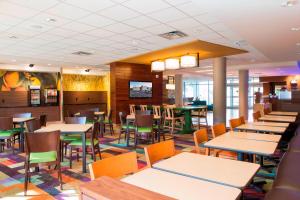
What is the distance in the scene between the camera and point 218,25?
459 cm

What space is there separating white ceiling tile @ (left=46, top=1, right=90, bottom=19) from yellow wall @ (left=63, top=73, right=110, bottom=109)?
832cm

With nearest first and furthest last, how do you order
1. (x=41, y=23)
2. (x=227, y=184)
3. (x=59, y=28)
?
(x=227, y=184)
(x=41, y=23)
(x=59, y=28)

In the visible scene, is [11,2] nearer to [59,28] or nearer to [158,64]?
[59,28]

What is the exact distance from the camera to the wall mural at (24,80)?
10.2 m

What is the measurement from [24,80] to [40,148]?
8938mm

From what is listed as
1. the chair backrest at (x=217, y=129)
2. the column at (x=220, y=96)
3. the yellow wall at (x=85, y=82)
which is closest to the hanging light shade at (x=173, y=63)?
the column at (x=220, y=96)

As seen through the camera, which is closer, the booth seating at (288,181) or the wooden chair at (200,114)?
the booth seating at (288,181)

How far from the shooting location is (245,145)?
248 centimetres

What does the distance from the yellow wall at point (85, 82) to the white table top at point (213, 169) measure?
11028mm

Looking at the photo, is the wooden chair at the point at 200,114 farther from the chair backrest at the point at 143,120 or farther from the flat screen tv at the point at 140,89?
the chair backrest at the point at 143,120

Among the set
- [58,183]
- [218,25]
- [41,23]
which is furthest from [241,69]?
[58,183]

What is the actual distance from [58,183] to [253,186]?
2.81 meters

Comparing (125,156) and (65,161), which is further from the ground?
(125,156)

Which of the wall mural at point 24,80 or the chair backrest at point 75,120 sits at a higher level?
the wall mural at point 24,80
